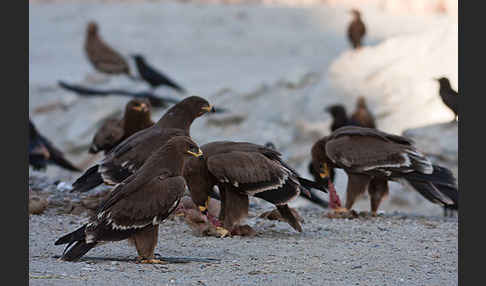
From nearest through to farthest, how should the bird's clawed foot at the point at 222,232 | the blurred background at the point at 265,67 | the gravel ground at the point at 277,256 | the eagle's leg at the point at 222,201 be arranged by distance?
1. the gravel ground at the point at 277,256
2. the bird's clawed foot at the point at 222,232
3. the eagle's leg at the point at 222,201
4. the blurred background at the point at 265,67

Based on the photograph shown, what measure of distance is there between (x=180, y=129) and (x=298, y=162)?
26.0 feet

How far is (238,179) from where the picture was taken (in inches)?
283

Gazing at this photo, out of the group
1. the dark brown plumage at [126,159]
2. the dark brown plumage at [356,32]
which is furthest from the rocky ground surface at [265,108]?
the dark brown plumage at [356,32]

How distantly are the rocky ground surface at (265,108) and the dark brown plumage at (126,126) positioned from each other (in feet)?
1.83

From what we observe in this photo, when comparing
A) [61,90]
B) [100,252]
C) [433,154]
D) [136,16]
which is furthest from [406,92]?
[136,16]

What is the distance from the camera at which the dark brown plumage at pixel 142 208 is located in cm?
598

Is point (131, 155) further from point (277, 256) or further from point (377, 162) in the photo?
point (377, 162)

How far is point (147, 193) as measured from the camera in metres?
6.11

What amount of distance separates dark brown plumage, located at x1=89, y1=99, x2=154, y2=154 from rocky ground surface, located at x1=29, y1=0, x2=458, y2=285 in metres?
0.56

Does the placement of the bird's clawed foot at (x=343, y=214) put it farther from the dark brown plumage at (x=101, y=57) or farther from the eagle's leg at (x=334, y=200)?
the dark brown plumage at (x=101, y=57)

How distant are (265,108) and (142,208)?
12818mm

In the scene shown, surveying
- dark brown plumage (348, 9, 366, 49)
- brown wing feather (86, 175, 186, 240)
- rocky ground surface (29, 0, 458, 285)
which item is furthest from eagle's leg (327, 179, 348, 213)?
dark brown plumage (348, 9, 366, 49)

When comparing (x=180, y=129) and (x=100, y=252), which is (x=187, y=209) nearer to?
(x=180, y=129)

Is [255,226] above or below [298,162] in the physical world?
above
